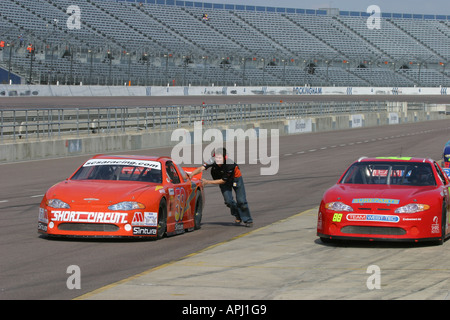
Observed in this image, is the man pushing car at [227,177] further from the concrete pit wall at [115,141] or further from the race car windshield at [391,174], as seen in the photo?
the concrete pit wall at [115,141]

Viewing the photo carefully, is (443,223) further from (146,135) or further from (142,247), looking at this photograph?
(146,135)

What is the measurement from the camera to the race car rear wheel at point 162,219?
12719 millimetres

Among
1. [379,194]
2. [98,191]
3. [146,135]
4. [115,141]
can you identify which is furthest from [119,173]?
[146,135]

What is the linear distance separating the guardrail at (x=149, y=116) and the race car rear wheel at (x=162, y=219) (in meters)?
16.9

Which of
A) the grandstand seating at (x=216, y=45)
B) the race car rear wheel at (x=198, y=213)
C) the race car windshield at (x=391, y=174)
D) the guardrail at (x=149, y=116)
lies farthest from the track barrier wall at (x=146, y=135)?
the grandstand seating at (x=216, y=45)

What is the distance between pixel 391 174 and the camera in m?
13.2

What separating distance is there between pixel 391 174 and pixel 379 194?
1000 mm

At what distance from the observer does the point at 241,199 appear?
14469 millimetres

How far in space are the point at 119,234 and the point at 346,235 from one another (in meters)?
3.20

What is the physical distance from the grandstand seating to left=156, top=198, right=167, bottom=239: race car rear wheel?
6545cm

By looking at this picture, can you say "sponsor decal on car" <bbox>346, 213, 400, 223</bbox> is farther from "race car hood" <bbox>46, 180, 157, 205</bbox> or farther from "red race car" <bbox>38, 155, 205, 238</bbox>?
"race car hood" <bbox>46, 180, 157, 205</bbox>
